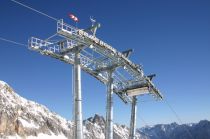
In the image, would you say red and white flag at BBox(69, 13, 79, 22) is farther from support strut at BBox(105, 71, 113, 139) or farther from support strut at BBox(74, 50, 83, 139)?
support strut at BBox(105, 71, 113, 139)

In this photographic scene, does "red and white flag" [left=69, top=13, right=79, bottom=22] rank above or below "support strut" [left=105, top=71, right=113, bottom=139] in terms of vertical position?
above

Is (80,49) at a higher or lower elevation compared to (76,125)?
higher

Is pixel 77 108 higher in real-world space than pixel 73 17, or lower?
lower

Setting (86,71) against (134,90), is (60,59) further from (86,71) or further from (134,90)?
(134,90)

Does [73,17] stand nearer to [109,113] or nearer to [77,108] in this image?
[77,108]

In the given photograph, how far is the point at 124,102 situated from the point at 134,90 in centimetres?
348

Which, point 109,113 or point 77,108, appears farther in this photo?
point 109,113

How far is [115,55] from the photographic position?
120 ft

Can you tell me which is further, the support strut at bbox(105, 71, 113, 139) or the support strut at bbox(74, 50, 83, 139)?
the support strut at bbox(105, 71, 113, 139)

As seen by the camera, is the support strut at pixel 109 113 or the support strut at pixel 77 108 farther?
the support strut at pixel 109 113

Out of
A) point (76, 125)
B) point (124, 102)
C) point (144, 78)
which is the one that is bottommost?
point (76, 125)

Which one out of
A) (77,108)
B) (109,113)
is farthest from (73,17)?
(109,113)

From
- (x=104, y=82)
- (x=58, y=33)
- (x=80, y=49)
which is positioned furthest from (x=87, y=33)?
(x=104, y=82)

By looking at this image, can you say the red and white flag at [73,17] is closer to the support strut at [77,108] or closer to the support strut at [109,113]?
the support strut at [77,108]
